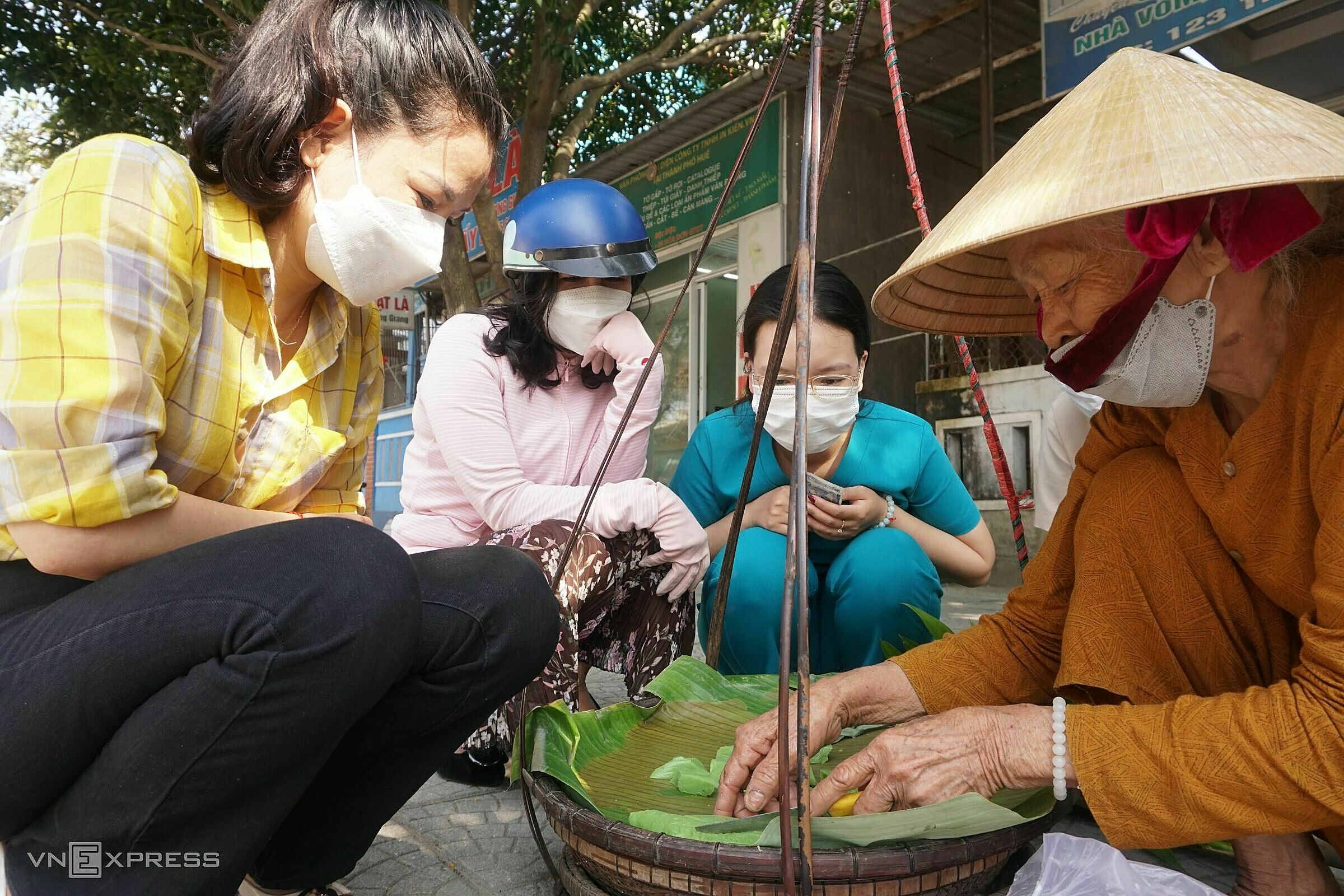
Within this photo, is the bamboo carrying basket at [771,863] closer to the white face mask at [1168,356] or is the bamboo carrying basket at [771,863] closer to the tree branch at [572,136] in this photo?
the white face mask at [1168,356]

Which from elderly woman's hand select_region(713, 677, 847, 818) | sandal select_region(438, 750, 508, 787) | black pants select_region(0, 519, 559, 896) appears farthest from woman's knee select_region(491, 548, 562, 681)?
sandal select_region(438, 750, 508, 787)

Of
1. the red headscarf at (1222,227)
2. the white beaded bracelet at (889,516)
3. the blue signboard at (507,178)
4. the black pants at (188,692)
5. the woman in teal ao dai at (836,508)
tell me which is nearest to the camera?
the black pants at (188,692)

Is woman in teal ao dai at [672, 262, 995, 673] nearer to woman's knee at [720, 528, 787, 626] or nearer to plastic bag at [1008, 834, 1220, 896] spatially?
woman's knee at [720, 528, 787, 626]

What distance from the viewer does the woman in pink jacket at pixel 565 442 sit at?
1.92 meters

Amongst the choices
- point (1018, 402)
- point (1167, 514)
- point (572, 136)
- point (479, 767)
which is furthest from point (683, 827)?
point (572, 136)

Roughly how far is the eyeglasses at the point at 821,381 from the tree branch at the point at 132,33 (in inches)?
152

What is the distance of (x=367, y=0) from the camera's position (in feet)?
4.22

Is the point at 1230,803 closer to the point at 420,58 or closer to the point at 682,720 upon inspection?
the point at 682,720

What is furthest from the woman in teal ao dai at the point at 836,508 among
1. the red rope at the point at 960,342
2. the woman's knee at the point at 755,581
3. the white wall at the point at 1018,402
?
the white wall at the point at 1018,402

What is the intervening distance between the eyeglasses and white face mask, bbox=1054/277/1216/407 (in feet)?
2.74

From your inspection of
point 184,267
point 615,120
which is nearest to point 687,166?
point 615,120

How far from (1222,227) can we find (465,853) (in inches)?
59.1

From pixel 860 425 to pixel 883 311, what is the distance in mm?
769

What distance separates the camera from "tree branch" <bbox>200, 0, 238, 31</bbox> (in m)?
4.64
